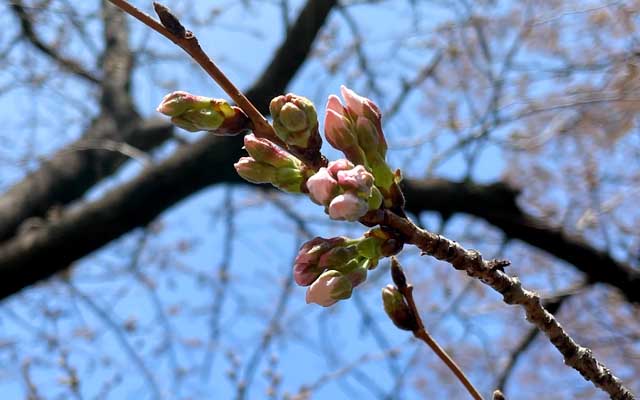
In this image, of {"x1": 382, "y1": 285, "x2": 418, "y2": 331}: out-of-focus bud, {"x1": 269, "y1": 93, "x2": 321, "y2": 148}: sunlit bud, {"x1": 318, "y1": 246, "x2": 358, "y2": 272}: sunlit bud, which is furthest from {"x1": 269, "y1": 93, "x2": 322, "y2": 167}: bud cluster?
{"x1": 382, "y1": 285, "x2": 418, "y2": 331}: out-of-focus bud

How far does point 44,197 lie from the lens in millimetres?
3172

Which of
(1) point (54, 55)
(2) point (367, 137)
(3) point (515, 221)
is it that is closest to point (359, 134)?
(2) point (367, 137)

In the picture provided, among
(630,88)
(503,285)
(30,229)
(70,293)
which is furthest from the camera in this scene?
(70,293)

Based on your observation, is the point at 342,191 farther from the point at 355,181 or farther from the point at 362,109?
the point at 362,109

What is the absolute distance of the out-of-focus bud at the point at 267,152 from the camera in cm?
74

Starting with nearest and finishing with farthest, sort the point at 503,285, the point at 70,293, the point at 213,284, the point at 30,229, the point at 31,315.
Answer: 1. the point at 503,285
2. the point at 30,229
3. the point at 70,293
4. the point at 31,315
5. the point at 213,284

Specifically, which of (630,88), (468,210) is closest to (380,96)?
(468,210)

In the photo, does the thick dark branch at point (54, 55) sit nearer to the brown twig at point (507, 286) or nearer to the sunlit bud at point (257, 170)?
the sunlit bud at point (257, 170)

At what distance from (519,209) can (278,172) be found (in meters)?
2.72

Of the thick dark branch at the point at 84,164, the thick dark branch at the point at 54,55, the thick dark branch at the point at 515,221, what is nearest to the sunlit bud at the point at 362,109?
the thick dark branch at the point at 84,164

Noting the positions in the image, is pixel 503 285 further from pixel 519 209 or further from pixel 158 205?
pixel 519 209

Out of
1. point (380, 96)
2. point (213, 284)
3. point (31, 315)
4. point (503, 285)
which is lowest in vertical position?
point (503, 285)

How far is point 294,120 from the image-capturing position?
27.3 inches

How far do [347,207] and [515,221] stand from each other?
8.97 feet
